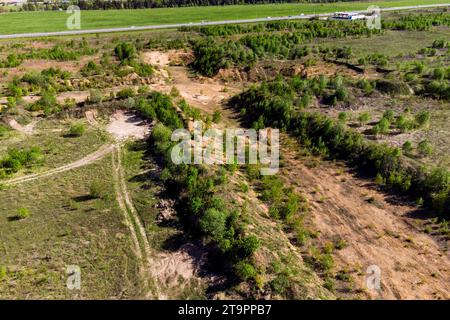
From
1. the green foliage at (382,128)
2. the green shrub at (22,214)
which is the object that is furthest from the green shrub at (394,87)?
the green shrub at (22,214)

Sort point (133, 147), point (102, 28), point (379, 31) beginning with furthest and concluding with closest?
point (102, 28), point (379, 31), point (133, 147)

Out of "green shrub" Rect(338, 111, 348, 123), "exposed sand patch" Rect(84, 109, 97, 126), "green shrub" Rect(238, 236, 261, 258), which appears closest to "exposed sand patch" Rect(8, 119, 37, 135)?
"exposed sand patch" Rect(84, 109, 97, 126)

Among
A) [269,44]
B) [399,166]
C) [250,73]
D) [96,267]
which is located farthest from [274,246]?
[269,44]

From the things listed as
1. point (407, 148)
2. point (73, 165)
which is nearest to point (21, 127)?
point (73, 165)

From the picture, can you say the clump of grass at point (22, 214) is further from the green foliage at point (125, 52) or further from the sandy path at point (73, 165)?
the green foliage at point (125, 52)

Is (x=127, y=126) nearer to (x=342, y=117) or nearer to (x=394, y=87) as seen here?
(x=342, y=117)

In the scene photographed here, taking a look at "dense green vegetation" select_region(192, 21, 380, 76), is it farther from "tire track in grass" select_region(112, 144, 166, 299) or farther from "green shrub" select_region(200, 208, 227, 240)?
"green shrub" select_region(200, 208, 227, 240)
